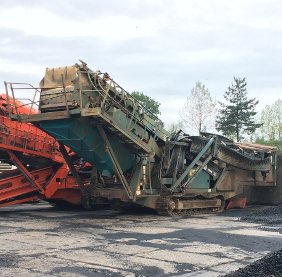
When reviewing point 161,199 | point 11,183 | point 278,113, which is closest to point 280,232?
point 161,199

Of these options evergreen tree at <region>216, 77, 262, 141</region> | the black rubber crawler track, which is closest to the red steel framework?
the black rubber crawler track

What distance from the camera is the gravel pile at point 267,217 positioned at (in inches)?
418

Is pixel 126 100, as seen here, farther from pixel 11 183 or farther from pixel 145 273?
pixel 145 273

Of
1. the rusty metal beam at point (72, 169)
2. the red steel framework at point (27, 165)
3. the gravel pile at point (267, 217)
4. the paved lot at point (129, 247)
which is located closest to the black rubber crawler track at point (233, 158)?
the gravel pile at point (267, 217)

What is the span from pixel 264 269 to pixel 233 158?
349 inches

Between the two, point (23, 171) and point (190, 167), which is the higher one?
point (190, 167)

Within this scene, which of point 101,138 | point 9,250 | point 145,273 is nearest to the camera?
point 145,273

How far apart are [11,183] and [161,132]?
4.93 metres

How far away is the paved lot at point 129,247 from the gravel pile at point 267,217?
69 centimetres

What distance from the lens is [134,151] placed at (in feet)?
36.1

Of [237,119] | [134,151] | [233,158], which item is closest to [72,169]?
[134,151]

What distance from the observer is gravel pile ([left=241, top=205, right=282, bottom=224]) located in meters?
10.6

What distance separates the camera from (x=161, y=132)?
12.0m

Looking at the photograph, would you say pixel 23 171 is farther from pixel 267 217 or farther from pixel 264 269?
pixel 264 269
